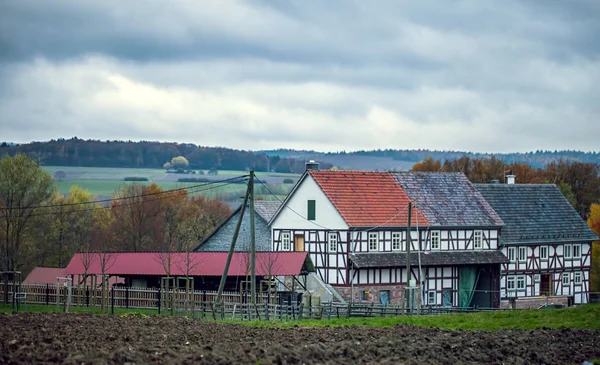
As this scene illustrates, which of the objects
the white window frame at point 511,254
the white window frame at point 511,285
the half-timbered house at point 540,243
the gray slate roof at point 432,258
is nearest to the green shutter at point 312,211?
the gray slate roof at point 432,258

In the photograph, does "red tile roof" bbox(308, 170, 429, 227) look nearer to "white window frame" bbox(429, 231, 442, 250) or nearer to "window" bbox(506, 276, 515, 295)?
"white window frame" bbox(429, 231, 442, 250)

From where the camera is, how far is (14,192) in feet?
247

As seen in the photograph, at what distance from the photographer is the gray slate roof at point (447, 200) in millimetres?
69250

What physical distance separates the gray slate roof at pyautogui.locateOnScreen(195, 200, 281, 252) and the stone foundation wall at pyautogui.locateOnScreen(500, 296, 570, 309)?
1636 cm

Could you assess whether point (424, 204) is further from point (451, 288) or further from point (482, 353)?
point (482, 353)

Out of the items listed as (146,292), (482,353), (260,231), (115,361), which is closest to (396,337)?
(482,353)

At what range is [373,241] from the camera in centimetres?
6575

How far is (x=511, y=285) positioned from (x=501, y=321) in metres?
31.0

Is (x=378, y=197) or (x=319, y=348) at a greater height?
(x=378, y=197)

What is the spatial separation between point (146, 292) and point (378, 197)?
17.1 meters

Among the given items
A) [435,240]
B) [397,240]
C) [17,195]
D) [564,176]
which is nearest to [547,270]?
[435,240]

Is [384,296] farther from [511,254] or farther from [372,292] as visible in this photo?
[511,254]

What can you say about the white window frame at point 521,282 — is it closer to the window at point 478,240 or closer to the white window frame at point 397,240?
the window at point 478,240

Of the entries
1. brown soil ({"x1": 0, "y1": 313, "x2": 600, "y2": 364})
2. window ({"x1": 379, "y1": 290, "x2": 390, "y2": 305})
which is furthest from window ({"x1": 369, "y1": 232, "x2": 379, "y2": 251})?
brown soil ({"x1": 0, "y1": 313, "x2": 600, "y2": 364})
